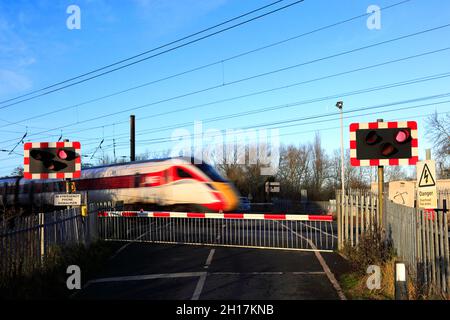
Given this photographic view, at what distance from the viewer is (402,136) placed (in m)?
9.16

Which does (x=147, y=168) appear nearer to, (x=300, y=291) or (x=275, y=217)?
(x=275, y=217)

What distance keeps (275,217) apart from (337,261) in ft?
8.82

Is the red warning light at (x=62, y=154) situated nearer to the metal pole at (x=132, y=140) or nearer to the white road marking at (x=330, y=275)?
the white road marking at (x=330, y=275)

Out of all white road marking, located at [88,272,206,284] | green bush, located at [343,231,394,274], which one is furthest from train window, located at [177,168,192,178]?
green bush, located at [343,231,394,274]

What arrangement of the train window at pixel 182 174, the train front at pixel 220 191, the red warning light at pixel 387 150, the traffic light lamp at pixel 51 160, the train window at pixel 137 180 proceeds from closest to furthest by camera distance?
the red warning light at pixel 387 150 < the traffic light lamp at pixel 51 160 < the train front at pixel 220 191 < the train window at pixel 182 174 < the train window at pixel 137 180

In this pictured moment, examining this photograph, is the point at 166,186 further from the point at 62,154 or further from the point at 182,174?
the point at 62,154

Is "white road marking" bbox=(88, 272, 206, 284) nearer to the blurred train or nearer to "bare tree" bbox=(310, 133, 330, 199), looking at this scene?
the blurred train

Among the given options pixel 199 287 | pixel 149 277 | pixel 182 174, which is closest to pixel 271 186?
pixel 182 174

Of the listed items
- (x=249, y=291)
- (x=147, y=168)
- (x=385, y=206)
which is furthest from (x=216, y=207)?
(x=249, y=291)

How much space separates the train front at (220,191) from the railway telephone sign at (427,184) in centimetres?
1287

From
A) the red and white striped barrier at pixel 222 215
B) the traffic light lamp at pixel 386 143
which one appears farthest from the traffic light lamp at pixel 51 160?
the traffic light lamp at pixel 386 143

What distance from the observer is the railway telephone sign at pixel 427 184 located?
352 inches

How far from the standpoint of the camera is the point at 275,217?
1261cm

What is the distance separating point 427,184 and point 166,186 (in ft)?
50.1
